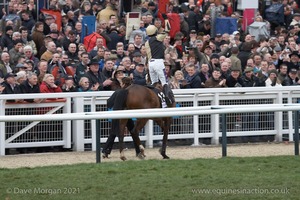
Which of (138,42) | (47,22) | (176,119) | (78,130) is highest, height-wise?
(47,22)

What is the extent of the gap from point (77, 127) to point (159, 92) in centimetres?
157

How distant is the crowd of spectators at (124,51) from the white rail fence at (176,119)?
475mm

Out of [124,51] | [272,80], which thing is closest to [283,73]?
[272,80]

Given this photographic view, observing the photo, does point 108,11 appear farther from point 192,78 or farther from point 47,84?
point 47,84

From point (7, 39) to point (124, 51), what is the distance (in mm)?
2205

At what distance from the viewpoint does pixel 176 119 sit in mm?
17438

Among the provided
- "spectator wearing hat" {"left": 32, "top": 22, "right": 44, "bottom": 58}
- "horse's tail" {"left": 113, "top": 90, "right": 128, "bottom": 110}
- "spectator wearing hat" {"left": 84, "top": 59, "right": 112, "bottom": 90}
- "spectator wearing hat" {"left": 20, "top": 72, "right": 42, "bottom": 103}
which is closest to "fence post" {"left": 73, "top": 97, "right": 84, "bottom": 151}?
"spectator wearing hat" {"left": 20, "top": 72, "right": 42, "bottom": 103}

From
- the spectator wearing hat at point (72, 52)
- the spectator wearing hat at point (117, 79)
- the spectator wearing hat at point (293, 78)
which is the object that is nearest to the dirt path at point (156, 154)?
the spectator wearing hat at point (117, 79)

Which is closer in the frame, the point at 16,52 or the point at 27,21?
the point at 16,52

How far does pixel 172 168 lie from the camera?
1363 cm

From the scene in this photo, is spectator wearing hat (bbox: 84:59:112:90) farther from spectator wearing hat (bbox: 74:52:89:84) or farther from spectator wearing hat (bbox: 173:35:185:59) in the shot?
spectator wearing hat (bbox: 173:35:185:59)

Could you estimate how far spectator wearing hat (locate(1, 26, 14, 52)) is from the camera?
19.9m

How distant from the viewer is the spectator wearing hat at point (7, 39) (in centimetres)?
1989

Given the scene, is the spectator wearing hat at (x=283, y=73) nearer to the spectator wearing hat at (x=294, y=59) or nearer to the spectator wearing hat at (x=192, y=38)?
the spectator wearing hat at (x=294, y=59)
